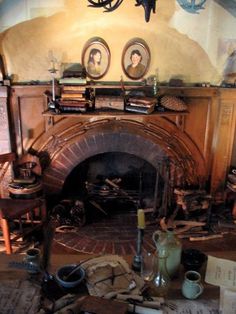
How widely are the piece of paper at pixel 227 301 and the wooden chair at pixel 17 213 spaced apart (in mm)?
1916

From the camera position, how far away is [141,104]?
10.1 feet

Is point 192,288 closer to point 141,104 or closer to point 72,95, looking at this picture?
point 141,104

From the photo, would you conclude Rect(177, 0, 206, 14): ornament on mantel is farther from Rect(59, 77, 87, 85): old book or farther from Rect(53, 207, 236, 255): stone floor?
Rect(53, 207, 236, 255): stone floor

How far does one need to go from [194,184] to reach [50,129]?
166 cm

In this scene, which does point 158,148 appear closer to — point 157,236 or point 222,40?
point 222,40

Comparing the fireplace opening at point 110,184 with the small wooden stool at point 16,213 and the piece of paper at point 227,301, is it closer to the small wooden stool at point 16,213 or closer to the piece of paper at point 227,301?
the small wooden stool at point 16,213

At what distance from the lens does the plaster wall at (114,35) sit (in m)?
3.04

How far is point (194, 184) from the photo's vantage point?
3645 millimetres

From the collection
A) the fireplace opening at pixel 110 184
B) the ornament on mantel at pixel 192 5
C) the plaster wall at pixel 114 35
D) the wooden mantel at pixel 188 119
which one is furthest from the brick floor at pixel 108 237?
the ornament on mantel at pixel 192 5

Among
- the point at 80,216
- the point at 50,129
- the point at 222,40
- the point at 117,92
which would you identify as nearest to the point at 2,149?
the point at 50,129

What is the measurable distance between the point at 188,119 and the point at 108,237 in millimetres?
1461

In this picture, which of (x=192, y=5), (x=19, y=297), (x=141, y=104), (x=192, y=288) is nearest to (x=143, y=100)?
(x=141, y=104)

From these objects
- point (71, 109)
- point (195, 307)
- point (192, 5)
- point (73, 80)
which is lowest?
point (195, 307)

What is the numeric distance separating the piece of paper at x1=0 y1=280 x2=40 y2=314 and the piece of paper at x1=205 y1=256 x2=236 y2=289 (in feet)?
3.01
